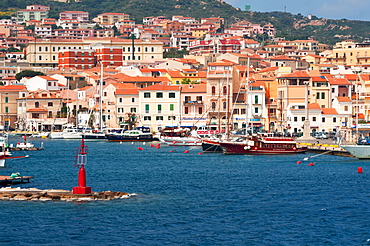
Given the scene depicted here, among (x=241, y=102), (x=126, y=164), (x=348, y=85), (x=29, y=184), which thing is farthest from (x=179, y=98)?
(x=29, y=184)

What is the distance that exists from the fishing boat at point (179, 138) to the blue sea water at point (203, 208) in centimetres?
2612

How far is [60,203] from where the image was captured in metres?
36.4

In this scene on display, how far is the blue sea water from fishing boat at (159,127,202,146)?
26.1 m

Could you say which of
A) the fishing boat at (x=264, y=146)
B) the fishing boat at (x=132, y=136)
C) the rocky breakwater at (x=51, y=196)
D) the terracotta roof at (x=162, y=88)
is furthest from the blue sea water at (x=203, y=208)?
the terracotta roof at (x=162, y=88)

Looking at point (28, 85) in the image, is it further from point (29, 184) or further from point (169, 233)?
point (169, 233)

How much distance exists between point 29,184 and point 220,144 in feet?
94.4

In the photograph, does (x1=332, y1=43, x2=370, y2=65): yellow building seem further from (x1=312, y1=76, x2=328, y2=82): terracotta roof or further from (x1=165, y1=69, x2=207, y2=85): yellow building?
(x1=312, y1=76, x2=328, y2=82): terracotta roof

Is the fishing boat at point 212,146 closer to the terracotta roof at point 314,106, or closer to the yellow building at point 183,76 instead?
the terracotta roof at point 314,106

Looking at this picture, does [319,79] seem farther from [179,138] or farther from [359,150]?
[359,150]

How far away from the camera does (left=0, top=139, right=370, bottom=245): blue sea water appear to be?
101 ft

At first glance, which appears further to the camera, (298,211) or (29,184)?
(29,184)

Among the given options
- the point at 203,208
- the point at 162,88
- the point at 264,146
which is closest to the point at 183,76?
the point at 162,88

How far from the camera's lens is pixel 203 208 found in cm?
3669

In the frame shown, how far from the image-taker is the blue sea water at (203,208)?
30.7 meters
